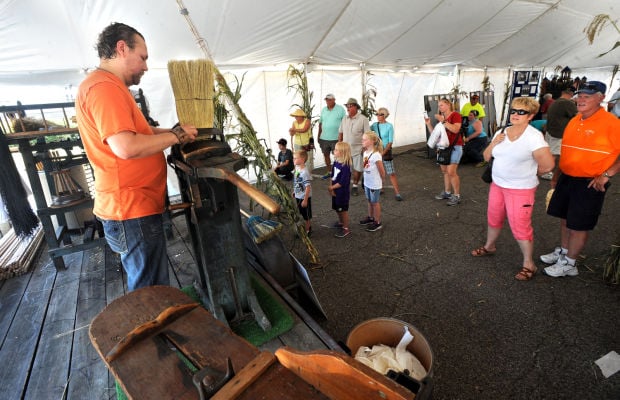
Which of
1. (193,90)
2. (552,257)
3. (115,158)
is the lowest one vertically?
(552,257)

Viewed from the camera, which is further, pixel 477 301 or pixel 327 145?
pixel 327 145

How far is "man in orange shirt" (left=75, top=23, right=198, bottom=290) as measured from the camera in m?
1.56

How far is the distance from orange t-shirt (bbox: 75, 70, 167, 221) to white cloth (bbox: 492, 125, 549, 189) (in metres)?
3.06

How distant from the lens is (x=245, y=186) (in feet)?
4.49

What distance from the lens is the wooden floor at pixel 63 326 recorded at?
196 cm

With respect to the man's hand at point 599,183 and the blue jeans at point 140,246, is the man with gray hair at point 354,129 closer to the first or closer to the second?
the man's hand at point 599,183

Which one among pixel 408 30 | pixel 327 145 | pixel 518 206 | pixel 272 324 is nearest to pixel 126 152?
pixel 272 324

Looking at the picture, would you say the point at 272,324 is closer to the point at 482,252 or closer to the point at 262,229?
the point at 262,229

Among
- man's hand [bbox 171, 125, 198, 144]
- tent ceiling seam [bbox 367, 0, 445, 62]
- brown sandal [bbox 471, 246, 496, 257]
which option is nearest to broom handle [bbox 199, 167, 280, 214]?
man's hand [bbox 171, 125, 198, 144]

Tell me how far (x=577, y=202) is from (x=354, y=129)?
153 inches

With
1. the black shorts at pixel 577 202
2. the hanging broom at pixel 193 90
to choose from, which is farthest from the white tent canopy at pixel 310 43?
the black shorts at pixel 577 202

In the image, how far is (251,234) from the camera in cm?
273

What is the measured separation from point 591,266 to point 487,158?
1.75 metres

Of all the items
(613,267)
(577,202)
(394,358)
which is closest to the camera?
(394,358)
